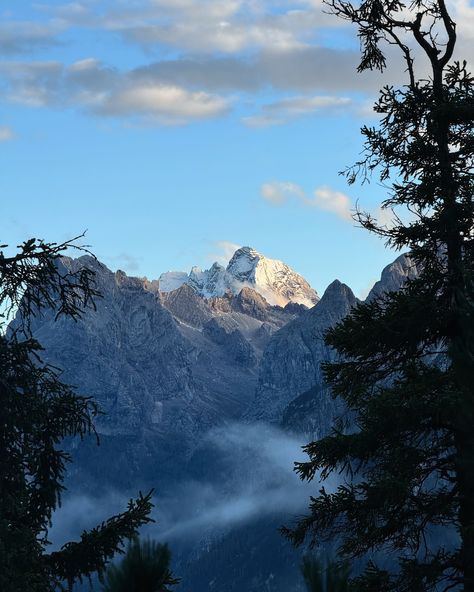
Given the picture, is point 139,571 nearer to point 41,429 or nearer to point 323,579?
point 323,579

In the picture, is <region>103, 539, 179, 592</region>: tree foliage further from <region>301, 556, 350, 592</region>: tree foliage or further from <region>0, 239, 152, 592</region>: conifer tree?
<region>0, 239, 152, 592</region>: conifer tree

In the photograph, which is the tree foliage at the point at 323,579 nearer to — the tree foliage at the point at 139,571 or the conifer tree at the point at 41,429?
the tree foliage at the point at 139,571

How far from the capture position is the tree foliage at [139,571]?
34.8 ft

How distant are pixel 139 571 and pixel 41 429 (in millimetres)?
6187

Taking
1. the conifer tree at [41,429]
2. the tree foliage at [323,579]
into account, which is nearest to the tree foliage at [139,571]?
the tree foliage at [323,579]

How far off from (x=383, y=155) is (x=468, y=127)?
194 cm

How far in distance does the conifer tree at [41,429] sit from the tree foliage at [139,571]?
4.70m

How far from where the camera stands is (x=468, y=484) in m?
17.5

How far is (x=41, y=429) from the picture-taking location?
1639 cm

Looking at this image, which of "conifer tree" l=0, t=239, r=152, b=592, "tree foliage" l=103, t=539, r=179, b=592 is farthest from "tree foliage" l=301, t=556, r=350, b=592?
"conifer tree" l=0, t=239, r=152, b=592

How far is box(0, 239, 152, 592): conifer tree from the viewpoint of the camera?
15656 mm

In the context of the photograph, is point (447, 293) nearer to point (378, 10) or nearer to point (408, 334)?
point (408, 334)

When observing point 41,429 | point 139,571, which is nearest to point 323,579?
point 139,571

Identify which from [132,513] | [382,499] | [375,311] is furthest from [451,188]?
[132,513]
